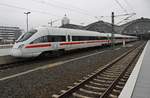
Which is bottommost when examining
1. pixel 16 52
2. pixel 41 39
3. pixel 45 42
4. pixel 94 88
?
pixel 94 88

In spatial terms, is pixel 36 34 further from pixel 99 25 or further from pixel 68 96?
pixel 99 25

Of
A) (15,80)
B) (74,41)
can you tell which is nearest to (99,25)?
(74,41)

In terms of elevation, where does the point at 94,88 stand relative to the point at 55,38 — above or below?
below

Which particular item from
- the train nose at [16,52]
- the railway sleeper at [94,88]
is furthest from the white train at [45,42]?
→ the railway sleeper at [94,88]

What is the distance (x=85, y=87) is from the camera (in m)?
8.64

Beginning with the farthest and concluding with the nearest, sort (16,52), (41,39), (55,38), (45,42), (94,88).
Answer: (55,38) < (45,42) < (41,39) < (16,52) < (94,88)

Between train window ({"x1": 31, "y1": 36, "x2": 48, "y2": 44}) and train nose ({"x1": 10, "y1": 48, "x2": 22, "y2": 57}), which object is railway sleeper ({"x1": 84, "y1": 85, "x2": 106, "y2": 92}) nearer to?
train nose ({"x1": 10, "y1": 48, "x2": 22, "y2": 57})

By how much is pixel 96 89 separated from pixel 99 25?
88.2 metres

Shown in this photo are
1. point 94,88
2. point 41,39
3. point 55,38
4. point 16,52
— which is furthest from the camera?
point 55,38

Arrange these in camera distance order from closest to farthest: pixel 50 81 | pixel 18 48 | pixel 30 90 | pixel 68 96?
pixel 68 96 → pixel 30 90 → pixel 50 81 → pixel 18 48

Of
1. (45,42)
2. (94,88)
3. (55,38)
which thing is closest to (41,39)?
(45,42)

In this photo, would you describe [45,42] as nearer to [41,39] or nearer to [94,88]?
[41,39]

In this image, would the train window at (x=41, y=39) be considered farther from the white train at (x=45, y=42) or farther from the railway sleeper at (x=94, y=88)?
the railway sleeper at (x=94, y=88)

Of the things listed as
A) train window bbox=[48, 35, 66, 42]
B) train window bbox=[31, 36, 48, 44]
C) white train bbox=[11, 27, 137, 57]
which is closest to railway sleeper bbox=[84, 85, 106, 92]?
white train bbox=[11, 27, 137, 57]
